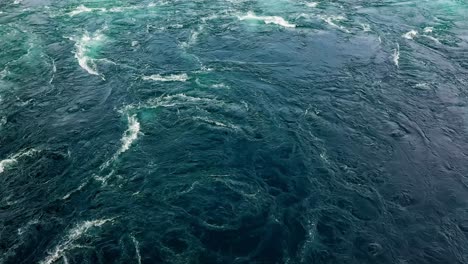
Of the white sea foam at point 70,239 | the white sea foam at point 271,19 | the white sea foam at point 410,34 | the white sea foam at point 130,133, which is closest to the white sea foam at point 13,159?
the white sea foam at point 130,133

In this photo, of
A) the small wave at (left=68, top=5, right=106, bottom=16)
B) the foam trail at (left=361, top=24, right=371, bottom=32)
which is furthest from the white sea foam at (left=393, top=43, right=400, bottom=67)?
the small wave at (left=68, top=5, right=106, bottom=16)

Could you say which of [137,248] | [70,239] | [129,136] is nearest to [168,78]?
[129,136]

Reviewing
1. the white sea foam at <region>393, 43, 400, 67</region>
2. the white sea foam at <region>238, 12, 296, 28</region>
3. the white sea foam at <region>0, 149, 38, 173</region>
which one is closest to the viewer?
the white sea foam at <region>0, 149, 38, 173</region>

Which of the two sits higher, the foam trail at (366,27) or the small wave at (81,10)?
the foam trail at (366,27)

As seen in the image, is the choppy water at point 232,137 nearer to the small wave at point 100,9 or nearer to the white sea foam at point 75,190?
the white sea foam at point 75,190

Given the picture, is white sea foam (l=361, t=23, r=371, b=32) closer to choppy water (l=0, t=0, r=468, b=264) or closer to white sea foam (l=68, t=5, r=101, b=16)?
choppy water (l=0, t=0, r=468, b=264)
